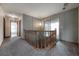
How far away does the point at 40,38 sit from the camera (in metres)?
3.67

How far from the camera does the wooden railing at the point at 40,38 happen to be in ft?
10.9

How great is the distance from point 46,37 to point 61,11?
1.43m

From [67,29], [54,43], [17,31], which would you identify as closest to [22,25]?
[17,31]

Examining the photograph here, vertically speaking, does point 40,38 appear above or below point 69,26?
below

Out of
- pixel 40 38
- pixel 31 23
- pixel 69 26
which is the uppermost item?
pixel 31 23

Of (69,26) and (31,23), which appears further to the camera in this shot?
(69,26)

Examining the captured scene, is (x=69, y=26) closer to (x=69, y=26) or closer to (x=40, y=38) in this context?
(x=69, y=26)

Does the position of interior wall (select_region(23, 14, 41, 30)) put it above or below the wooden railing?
above

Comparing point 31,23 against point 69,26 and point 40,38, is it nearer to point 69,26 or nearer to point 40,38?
Answer: point 40,38

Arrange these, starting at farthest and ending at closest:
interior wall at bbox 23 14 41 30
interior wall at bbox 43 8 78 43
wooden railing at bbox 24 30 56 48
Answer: interior wall at bbox 43 8 78 43 < wooden railing at bbox 24 30 56 48 < interior wall at bbox 23 14 41 30

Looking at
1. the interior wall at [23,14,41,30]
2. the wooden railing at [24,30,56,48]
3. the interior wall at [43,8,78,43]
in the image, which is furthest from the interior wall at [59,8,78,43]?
the interior wall at [23,14,41,30]

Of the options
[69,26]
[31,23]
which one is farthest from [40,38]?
[69,26]

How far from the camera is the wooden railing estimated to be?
10.9 feet

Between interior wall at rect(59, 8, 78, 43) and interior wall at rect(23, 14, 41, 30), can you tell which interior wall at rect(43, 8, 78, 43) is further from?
interior wall at rect(23, 14, 41, 30)
